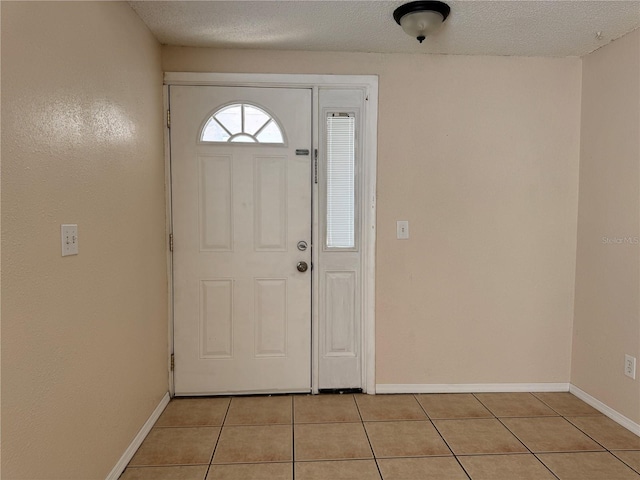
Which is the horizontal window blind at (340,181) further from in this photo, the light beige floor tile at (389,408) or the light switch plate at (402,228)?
the light beige floor tile at (389,408)

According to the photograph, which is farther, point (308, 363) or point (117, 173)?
point (308, 363)

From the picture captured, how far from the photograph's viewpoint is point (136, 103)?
216 centimetres

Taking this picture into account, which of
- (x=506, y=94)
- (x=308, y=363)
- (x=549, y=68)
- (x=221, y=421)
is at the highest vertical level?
(x=549, y=68)

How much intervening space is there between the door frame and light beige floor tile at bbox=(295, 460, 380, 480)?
2.52 ft

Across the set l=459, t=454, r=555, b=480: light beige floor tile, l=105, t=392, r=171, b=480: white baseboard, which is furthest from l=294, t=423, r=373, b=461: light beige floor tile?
l=105, t=392, r=171, b=480: white baseboard

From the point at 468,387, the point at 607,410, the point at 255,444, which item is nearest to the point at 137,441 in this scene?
the point at 255,444

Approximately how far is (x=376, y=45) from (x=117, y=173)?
1734 mm

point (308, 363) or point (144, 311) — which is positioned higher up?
point (144, 311)

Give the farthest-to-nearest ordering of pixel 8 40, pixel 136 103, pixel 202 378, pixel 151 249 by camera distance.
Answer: pixel 202 378 < pixel 151 249 < pixel 136 103 < pixel 8 40

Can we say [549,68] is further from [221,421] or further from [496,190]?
[221,421]

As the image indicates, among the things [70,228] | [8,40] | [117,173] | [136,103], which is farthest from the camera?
[136,103]

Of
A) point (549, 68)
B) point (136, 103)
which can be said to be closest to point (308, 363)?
point (136, 103)

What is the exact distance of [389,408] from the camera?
8.41 ft

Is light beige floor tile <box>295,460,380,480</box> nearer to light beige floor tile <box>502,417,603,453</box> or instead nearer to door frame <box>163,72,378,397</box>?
door frame <box>163,72,378,397</box>
